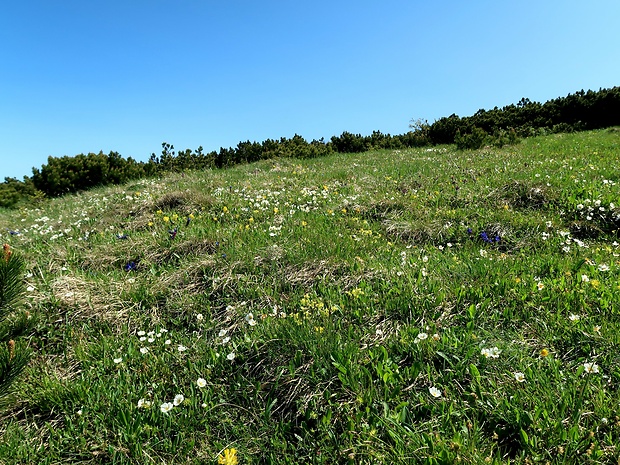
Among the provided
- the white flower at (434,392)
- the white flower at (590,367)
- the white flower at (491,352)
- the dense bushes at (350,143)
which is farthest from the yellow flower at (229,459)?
the dense bushes at (350,143)

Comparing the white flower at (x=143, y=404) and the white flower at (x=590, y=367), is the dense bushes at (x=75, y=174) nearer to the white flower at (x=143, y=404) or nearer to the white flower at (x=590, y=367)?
the white flower at (x=143, y=404)

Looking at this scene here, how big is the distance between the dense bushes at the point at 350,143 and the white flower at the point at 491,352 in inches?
525

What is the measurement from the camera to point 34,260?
17.5ft

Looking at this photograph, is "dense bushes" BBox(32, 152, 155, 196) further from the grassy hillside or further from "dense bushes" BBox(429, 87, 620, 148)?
"dense bushes" BBox(429, 87, 620, 148)

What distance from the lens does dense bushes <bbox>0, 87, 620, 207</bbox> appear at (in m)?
15.1

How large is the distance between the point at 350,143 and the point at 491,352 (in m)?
19.0

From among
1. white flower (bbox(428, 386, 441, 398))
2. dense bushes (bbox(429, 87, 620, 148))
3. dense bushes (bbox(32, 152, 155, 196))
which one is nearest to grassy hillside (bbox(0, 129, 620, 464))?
white flower (bbox(428, 386, 441, 398))

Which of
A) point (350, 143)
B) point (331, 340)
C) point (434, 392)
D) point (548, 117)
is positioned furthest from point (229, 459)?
point (548, 117)

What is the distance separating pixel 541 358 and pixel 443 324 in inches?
30.2

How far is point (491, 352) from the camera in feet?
9.41

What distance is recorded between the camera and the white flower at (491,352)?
2.81 metres

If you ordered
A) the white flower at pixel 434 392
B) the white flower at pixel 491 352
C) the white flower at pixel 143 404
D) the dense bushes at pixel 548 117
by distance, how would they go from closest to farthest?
the white flower at pixel 434 392
the white flower at pixel 143 404
the white flower at pixel 491 352
the dense bushes at pixel 548 117

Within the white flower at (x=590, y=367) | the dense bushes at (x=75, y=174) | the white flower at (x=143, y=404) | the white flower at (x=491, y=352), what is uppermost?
the dense bushes at (x=75, y=174)

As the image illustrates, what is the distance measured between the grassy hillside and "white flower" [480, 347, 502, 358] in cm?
6
